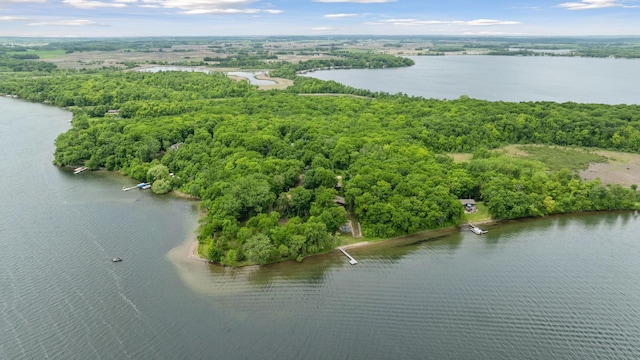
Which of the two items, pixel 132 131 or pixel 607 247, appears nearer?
pixel 607 247

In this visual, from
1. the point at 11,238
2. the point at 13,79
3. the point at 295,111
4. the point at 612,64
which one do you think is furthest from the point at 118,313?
the point at 612,64

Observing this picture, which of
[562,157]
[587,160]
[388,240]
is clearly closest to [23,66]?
[388,240]

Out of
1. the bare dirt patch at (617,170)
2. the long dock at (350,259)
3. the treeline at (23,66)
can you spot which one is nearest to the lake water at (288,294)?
the long dock at (350,259)

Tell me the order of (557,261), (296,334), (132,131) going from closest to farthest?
(296,334) < (557,261) < (132,131)

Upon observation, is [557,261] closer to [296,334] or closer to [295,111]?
[296,334]

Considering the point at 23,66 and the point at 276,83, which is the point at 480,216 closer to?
the point at 276,83

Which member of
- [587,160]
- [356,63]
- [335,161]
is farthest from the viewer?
[356,63]
